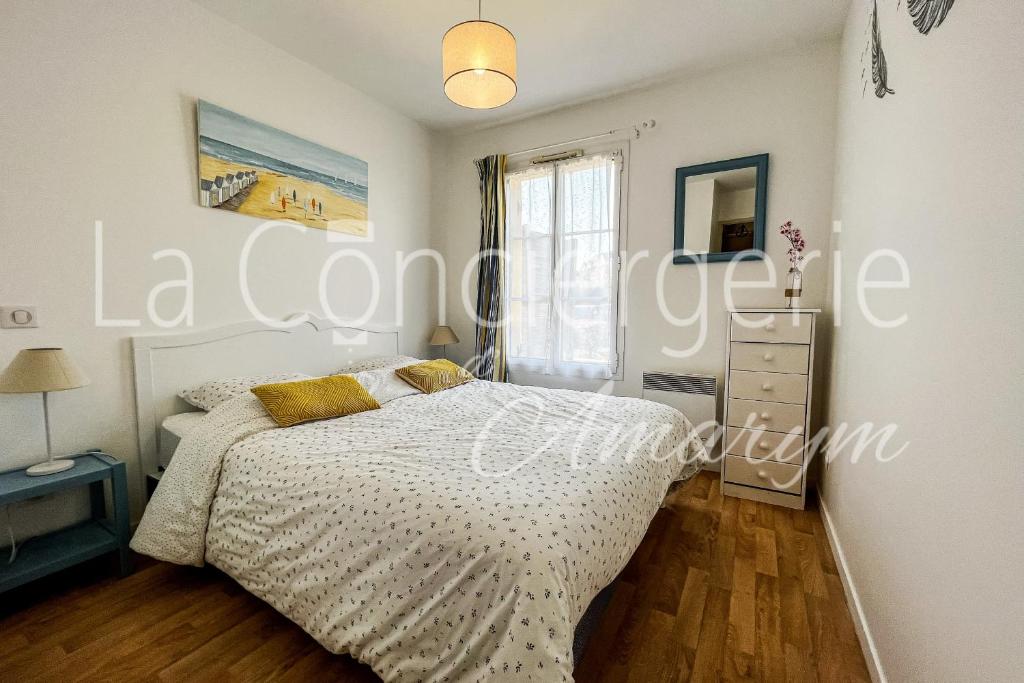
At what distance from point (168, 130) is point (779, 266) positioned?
141 inches

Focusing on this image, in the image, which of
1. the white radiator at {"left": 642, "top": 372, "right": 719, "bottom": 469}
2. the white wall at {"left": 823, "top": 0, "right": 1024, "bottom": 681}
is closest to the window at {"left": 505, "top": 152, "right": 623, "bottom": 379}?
the white radiator at {"left": 642, "top": 372, "right": 719, "bottom": 469}

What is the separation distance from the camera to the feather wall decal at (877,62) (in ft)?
5.20

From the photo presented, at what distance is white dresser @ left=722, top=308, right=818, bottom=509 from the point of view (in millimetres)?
2496

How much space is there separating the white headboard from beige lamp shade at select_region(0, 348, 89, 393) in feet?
1.25

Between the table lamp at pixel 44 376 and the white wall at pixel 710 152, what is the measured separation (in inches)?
111

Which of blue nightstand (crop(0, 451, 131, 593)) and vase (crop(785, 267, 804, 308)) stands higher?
vase (crop(785, 267, 804, 308))

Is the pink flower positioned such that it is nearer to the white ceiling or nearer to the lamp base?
the white ceiling

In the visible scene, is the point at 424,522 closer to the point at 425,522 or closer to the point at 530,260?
the point at 425,522

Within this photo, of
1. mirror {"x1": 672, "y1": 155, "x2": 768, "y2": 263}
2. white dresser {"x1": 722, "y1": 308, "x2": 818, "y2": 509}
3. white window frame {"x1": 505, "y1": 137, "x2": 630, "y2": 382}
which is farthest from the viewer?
white window frame {"x1": 505, "y1": 137, "x2": 630, "y2": 382}

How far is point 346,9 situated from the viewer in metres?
2.36

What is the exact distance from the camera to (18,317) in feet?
5.88

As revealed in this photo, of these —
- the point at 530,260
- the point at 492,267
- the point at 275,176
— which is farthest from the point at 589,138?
the point at 275,176

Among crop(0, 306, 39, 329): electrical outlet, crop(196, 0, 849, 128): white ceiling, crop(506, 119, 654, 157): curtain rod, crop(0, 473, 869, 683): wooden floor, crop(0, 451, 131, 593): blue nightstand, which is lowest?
→ crop(0, 473, 869, 683): wooden floor

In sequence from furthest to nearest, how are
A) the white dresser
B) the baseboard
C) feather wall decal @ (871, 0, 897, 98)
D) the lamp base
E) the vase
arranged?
the vase → the white dresser → the lamp base → feather wall decal @ (871, 0, 897, 98) → the baseboard
